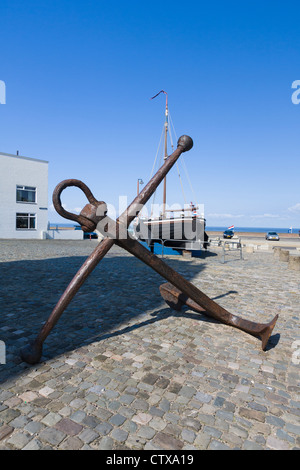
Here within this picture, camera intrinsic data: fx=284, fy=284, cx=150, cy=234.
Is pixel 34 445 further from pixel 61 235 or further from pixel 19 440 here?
pixel 61 235

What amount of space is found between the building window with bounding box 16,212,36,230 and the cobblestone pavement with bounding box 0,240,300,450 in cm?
2040

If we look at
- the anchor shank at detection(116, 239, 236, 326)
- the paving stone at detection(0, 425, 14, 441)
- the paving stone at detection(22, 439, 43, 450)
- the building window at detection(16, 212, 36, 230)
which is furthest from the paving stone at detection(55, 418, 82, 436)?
the building window at detection(16, 212, 36, 230)

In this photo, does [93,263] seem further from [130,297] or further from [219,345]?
[130,297]

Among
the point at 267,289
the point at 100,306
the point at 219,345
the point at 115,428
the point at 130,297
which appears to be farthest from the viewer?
the point at 267,289

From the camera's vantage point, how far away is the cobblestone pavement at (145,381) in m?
1.87

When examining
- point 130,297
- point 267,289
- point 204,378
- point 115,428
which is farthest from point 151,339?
point 267,289

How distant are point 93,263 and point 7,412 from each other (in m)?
1.31

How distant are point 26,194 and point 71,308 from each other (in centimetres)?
2174

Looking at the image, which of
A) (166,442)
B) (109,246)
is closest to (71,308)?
(109,246)

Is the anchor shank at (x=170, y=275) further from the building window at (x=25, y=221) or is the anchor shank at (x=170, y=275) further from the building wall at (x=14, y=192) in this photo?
the building window at (x=25, y=221)

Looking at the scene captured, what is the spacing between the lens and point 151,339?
3.44 meters

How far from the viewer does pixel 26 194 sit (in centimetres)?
2369

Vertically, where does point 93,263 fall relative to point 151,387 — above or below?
above
